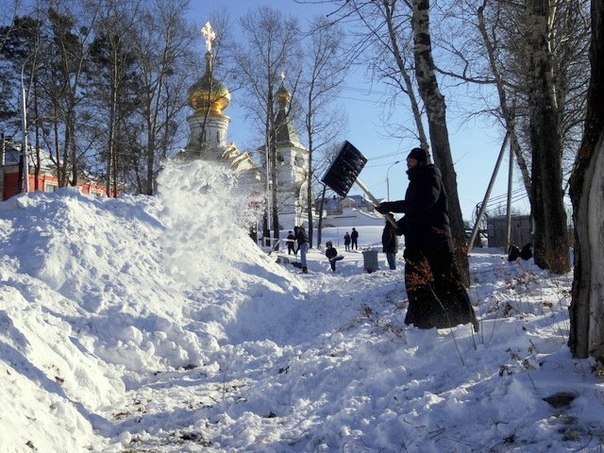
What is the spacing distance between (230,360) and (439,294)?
2591 millimetres

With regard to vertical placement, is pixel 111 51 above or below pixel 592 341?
above

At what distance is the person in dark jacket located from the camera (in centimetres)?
523

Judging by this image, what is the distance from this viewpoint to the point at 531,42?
355 inches

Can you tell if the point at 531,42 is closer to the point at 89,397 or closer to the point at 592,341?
the point at 592,341

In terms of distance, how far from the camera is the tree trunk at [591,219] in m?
3.46

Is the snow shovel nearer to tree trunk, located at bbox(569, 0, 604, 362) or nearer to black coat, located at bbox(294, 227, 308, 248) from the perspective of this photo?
tree trunk, located at bbox(569, 0, 604, 362)

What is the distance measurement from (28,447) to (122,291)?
4.21m

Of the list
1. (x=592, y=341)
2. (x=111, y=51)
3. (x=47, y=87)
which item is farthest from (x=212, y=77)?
(x=592, y=341)

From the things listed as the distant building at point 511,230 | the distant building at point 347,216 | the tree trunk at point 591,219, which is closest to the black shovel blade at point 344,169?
the tree trunk at point 591,219

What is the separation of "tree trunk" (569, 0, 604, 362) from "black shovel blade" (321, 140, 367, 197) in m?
2.59

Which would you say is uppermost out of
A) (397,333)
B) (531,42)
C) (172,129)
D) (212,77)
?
(212,77)

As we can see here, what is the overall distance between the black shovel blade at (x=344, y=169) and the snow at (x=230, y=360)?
1537mm

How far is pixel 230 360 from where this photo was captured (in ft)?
21.2

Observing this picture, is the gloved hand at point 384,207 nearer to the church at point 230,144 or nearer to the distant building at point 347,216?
the church at point 230,144
